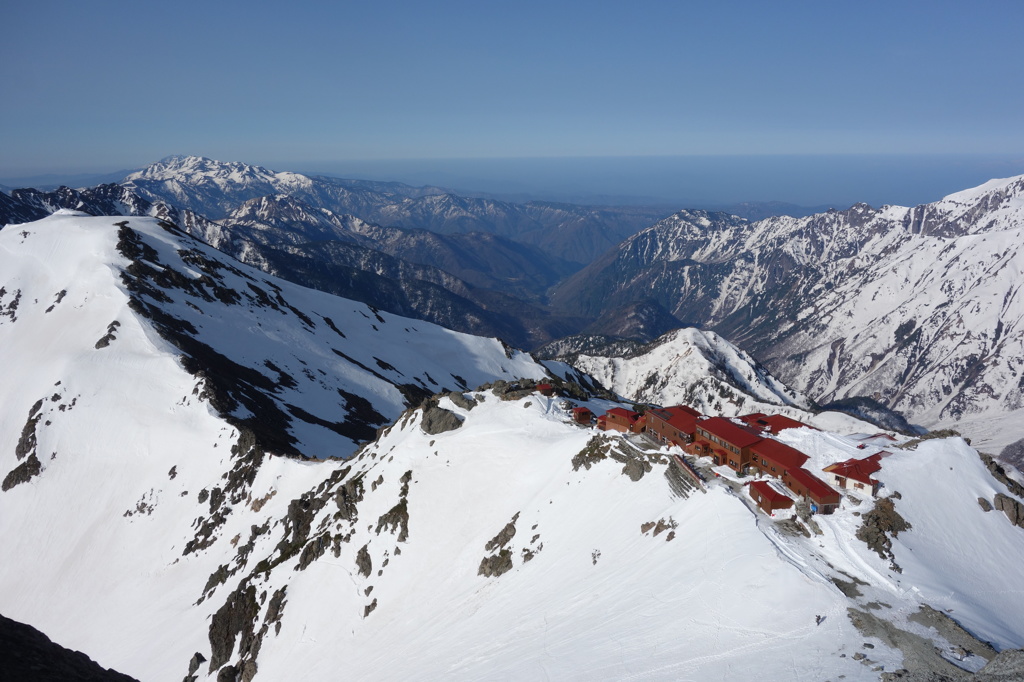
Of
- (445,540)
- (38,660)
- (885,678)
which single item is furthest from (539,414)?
(38,660)

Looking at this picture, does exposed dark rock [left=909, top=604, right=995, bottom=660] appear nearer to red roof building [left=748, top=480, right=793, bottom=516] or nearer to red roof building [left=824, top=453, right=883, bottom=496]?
red roof building [left=748, top=480, right=793, bottom=516]

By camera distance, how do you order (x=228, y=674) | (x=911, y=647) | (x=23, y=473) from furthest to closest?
(x=23, y=473), (x=228, y=674), (x=911, y=647)

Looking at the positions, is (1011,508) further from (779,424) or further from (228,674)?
(228,674)

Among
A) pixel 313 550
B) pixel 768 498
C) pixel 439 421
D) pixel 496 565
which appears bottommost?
pixel 313 550

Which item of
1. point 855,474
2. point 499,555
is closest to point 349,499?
point 499,555

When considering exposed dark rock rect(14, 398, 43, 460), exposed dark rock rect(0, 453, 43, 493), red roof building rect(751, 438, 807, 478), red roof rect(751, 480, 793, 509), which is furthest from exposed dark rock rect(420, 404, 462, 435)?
exposed dark rock rect(14, 398, 43, 460)

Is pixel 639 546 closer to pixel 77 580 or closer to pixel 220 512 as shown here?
pixel 220 512

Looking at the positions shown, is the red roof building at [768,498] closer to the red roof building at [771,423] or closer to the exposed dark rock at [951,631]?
the exposed dark rock at [951,631]
